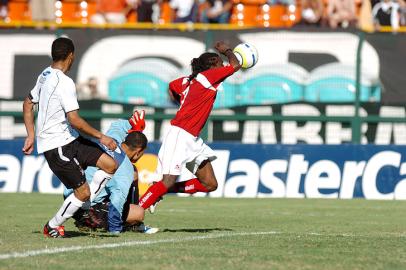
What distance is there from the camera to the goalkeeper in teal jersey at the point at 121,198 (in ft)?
37.6

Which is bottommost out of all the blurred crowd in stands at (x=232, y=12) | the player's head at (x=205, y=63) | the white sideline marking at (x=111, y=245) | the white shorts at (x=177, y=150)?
the white sideline marking at (x=111, y=245)

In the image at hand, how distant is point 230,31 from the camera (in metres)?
20.8

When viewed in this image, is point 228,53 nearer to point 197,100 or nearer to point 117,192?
point 197,100

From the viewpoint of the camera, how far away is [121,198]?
11422 mm

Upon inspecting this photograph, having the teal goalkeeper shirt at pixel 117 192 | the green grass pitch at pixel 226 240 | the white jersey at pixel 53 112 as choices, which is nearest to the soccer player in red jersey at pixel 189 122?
the green grass pitch at pixel 226 240

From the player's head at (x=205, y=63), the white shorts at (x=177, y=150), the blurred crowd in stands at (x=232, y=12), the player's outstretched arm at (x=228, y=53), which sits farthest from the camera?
the blurred crowd in stands at (x=232, y=12)

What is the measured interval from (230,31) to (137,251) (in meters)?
11.6

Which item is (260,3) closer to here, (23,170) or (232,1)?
(232,1)

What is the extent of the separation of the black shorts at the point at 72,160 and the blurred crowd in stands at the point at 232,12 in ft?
38.0

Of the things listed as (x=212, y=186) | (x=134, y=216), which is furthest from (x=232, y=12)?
(x=134, y=216)

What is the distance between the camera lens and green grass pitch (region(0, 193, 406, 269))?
8.88m

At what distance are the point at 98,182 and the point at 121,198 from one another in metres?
0.60

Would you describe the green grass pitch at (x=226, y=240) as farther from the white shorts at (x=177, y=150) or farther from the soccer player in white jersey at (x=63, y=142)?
the white shorts at (x=177, y=150)

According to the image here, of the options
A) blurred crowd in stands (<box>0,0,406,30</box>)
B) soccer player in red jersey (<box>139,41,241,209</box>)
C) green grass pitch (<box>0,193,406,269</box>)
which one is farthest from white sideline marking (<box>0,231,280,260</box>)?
blurred crowd in stands (<box>0,0,406,30</box>)
